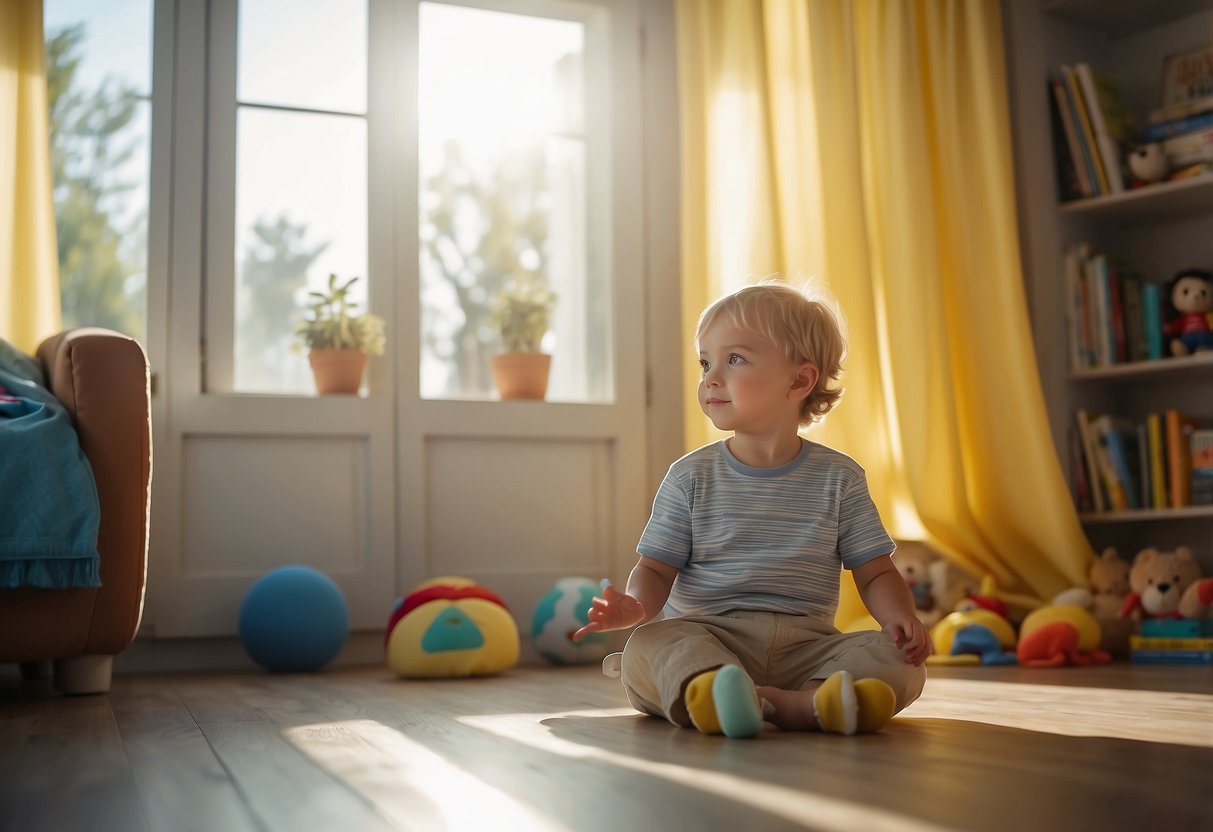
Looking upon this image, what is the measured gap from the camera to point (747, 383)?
63.9 inches

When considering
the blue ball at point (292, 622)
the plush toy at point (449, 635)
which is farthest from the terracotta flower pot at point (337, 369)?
the plush toy at point (449, 635)

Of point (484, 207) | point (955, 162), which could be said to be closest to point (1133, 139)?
point (955, 162)

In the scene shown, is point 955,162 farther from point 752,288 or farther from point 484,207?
point 752,288

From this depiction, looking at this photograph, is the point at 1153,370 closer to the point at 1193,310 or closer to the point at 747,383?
the point at 1193,310

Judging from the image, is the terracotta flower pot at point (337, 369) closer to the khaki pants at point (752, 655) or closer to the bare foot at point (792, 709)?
the khaki pants at point (752, 655)

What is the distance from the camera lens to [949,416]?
10.0 feet

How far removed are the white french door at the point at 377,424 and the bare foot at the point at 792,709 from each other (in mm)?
1670

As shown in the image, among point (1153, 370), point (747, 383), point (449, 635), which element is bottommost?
point (449, 635)

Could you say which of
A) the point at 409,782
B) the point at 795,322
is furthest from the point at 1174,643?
the point at 409,782

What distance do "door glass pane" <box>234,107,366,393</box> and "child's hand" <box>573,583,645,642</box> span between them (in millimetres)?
1775

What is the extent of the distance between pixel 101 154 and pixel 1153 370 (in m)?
2.65

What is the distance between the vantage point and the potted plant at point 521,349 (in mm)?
3178

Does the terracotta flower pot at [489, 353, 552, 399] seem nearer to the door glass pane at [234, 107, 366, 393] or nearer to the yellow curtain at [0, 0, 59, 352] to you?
the door glass pane at [234, 107, 366, 393]

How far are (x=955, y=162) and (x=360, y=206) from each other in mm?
1551
